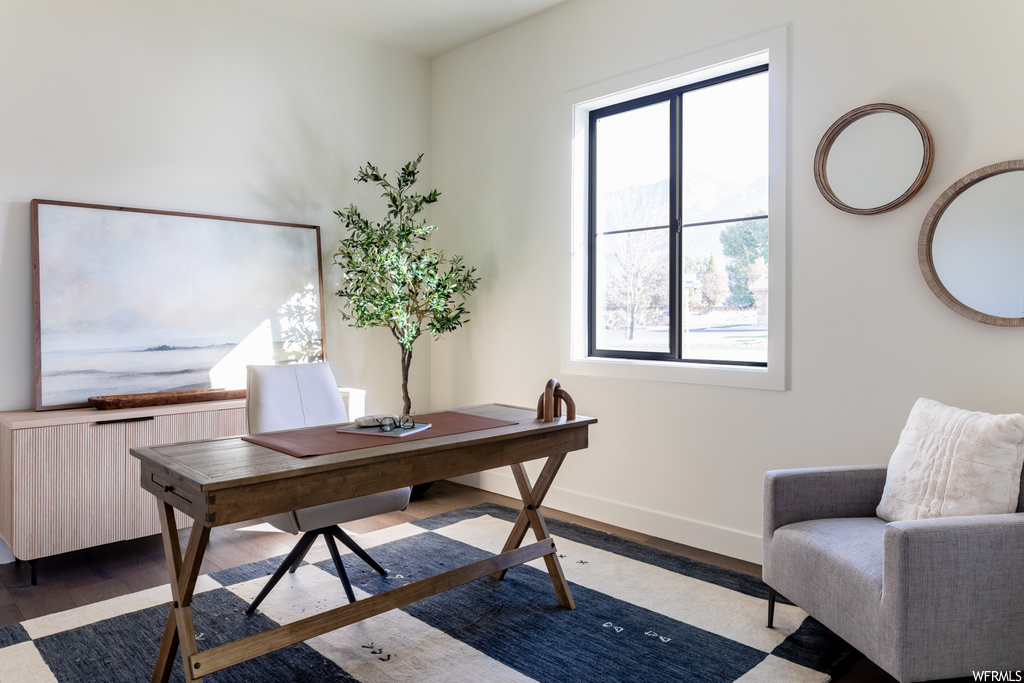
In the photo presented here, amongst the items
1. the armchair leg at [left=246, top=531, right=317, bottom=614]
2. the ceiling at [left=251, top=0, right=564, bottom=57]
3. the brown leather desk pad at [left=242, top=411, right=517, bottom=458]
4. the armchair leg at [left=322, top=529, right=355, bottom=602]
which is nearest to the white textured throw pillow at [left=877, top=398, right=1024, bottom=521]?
the brown leather desk pad at [left=242, top=411, right=517, bottom=458]

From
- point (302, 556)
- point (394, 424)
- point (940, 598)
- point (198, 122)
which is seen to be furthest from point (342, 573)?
point (198, 122)

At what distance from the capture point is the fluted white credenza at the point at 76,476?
9.56 feet

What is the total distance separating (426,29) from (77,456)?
3.23 metres

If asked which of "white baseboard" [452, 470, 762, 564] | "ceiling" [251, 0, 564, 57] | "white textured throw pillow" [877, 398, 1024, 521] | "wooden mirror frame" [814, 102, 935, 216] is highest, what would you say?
"ceiling" [251, 0, 564, 57]

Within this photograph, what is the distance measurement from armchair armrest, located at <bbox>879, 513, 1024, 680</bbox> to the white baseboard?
1.30 metres

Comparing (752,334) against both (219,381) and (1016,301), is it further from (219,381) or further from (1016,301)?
(219,381)

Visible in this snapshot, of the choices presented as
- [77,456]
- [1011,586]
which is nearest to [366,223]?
[77,456]

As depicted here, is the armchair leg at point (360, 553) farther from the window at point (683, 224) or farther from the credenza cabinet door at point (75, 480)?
the window at point (683, 224)

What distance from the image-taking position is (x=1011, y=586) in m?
1.92

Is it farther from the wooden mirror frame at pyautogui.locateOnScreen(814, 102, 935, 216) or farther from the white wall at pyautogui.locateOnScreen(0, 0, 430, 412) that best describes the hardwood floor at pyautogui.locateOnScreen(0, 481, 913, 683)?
the wooden mirror frame at pyautogui.locateOnScreen(814, 102, 935, 216)

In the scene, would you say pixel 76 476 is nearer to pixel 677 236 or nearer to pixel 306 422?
pixel 306 422

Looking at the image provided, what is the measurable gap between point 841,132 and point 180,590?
9.97 ft

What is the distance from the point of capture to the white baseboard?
3268 mm

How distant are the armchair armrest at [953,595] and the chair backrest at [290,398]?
217 centimetres
